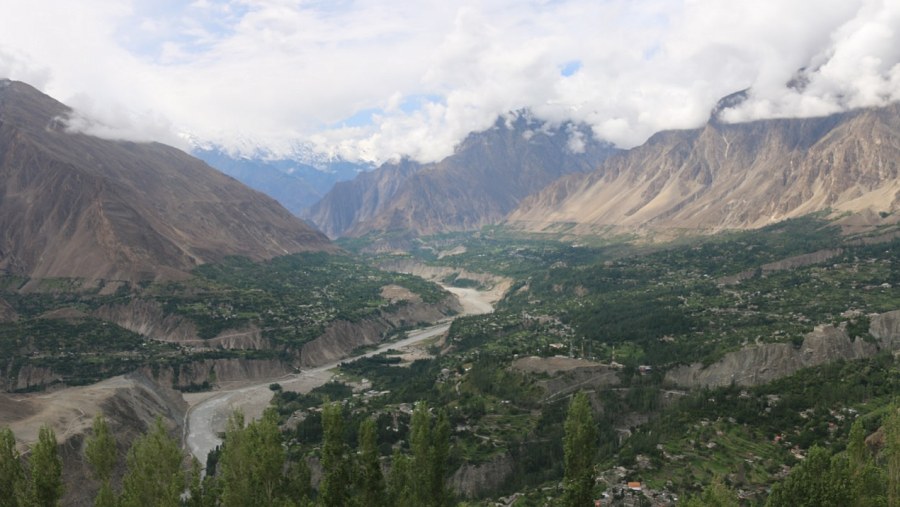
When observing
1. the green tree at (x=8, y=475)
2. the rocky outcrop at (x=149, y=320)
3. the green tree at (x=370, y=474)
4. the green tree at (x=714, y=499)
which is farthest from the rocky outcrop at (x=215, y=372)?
the green tree at (x=714, y=499)

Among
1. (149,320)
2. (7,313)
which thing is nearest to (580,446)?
(149,320)

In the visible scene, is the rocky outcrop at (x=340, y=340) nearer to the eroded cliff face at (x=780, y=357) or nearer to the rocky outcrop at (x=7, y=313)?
the rocky outcrop at (x=7, y=313)

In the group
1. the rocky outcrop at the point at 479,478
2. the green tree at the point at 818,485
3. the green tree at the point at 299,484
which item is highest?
the green tree at the point at 299,484

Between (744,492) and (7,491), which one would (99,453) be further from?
(744,492)

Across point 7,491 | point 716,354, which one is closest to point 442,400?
point 716,354

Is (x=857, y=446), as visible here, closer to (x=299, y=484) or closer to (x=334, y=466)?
(x=334, y=466)

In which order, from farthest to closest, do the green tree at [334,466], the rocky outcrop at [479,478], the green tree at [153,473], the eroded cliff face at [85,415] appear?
the eroded cliff face at [85,415] < the rocky outcrop at [479,478] < the green tree at [153,473] < the green tree at [334,466]
